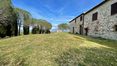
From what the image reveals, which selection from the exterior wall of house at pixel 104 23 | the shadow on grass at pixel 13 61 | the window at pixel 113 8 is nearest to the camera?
the shadow on grass at pixel 13 61

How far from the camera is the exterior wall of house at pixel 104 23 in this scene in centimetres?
1477

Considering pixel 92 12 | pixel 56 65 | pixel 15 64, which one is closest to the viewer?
pixel 56 65

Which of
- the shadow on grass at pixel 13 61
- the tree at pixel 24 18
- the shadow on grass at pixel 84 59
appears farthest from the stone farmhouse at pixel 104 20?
the tree at pixel 24 18

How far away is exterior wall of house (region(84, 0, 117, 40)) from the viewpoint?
14.8 metres

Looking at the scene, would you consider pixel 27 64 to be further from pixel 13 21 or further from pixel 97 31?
pixel 13 21

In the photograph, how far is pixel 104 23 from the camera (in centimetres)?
1655

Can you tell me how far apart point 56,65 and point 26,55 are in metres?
2.30

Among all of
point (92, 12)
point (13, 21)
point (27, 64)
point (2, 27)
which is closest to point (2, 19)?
point (2, 27)

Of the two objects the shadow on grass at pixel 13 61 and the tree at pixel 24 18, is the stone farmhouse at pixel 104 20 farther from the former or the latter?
the tree at pixel 24 18

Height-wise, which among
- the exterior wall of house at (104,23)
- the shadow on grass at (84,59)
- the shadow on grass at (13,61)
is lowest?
the shadow on grass at (13,61)

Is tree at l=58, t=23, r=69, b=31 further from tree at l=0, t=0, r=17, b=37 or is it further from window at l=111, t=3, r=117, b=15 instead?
window at l=111, t=3, r=117, b=15

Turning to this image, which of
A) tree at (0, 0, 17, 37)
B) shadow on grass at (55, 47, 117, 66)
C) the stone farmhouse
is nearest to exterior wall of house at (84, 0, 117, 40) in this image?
the stone farmhouse

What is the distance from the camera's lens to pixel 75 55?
7488 millimetres

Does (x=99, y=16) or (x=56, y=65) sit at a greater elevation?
(x=99, y=16)
